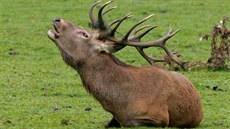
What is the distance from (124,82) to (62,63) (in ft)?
22.6

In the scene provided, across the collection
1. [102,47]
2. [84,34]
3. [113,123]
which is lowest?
[113,123]

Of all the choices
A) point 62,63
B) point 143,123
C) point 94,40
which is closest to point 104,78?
point 94,40

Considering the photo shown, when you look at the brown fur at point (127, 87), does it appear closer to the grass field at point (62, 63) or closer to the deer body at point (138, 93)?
the deer body at point (138, 93)

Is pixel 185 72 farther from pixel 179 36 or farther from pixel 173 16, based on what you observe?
pixel 173 16

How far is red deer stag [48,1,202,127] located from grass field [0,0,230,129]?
60cm

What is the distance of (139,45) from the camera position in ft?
34.6

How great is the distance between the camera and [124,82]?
33.8 ft

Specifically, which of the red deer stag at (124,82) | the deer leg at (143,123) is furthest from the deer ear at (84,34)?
the deer leg at (143,123)

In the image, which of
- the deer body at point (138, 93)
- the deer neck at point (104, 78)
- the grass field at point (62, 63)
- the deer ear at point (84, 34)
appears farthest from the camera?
the grass field at point (62, 63)

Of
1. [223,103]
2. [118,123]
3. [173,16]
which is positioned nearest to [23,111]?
[118,123]

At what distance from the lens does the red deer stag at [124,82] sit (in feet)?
32.9

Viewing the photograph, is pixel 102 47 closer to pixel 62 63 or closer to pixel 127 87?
pixel 127 87

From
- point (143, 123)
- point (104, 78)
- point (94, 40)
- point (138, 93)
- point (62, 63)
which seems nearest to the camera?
point (143, 123)

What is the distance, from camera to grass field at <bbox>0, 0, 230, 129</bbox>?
1149cm
